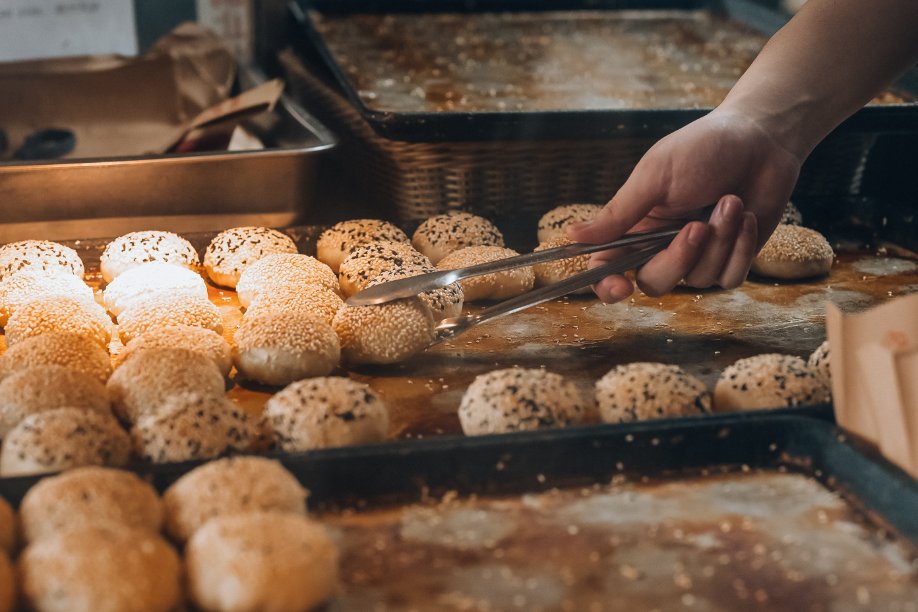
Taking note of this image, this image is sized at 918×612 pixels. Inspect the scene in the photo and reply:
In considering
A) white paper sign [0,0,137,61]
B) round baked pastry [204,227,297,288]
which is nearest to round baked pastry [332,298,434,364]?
round baked pastry [204,227,297,288]

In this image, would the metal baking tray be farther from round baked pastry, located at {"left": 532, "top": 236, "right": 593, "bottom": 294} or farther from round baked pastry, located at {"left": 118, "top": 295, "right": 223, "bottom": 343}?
round baked pastry, located at {"left": 532, "top": 236, "right": 593, "bottom": 294}

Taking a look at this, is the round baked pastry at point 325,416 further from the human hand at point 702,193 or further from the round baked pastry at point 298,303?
the human hand at point 702,193

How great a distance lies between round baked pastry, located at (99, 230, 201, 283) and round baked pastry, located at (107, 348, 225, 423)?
1.91ft

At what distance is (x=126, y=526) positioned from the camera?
122 cm

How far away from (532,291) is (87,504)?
99cm

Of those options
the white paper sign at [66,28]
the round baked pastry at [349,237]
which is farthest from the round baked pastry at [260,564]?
the white paper sign at [66,28]

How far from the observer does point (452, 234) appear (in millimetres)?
2428

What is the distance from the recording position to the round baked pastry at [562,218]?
244 cm

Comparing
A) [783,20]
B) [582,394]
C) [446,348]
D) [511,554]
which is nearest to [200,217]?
[446,348]

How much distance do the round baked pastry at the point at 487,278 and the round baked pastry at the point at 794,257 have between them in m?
0.56

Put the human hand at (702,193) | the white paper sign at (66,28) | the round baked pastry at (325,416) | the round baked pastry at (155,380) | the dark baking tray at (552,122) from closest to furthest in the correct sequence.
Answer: the round baked pastry at (325,416) < the round baked pastry at (155,380) < the human hand at (702,193) < the dark baking tray at (552,122) < the white paper sign at (66,28)

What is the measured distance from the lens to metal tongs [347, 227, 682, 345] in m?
1.92

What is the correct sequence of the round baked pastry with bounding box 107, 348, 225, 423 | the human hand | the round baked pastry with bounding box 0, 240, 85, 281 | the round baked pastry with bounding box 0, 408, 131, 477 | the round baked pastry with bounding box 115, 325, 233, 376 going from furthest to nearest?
the round baked pastry with bounding box 0, 240, 85, 281, the human hand, the round baked pastry with bounding box 115, 325, 233, 376, the round baked pastry with bounding box 107, 348, 225, 423, the round baked pastry with bounding box 0, 408, 131, 477

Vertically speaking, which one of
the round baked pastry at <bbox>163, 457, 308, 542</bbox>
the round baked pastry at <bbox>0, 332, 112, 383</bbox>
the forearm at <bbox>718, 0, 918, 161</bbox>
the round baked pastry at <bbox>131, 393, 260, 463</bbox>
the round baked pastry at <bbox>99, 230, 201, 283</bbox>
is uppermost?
the forearm at <bbox>718, 0, 918, 161</bbox>
